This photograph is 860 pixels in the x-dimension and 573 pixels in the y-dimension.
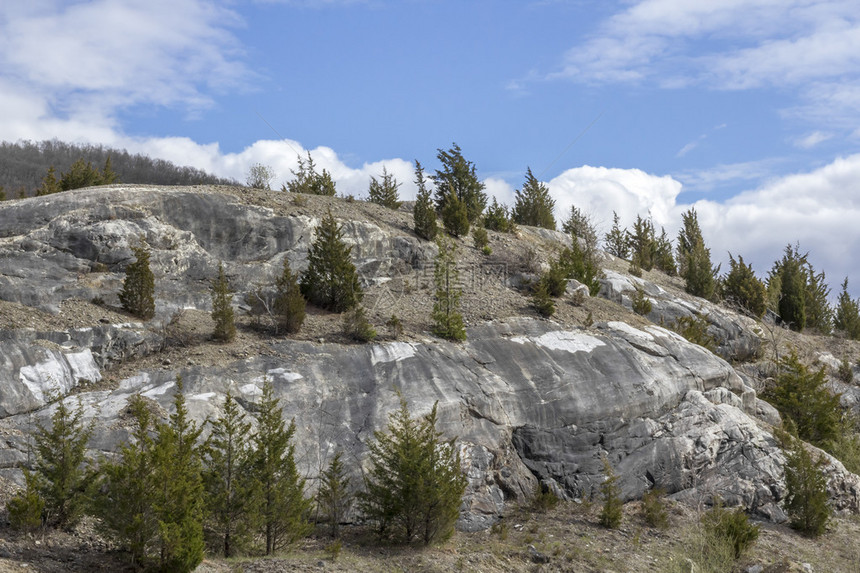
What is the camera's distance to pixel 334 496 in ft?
44.4

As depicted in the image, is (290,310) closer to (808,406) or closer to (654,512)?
(654,512)

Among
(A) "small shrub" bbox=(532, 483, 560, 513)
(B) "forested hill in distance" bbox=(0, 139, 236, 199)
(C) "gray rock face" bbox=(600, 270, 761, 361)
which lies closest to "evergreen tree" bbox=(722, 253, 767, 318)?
(C) "gray rock face" bbox=(600, 270, 761, 361)

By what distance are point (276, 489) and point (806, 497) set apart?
45.1ft

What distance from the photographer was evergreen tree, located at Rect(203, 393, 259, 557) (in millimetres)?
11547

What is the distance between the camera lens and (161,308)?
18.5m

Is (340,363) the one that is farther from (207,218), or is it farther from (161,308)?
(207,218)

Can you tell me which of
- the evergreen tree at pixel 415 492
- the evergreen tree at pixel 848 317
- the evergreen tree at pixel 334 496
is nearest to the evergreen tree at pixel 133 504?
the evergreen tree at pixel 334 496

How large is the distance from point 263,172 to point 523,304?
1681 centimetres

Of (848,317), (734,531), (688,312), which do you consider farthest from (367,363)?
(848,317)

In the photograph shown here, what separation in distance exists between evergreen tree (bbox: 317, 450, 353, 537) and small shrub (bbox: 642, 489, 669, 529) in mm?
7476

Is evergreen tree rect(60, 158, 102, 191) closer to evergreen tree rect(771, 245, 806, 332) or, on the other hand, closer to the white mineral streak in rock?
the white mineral streak in rock

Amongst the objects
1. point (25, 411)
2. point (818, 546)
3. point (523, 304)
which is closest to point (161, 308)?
point (25, 411)

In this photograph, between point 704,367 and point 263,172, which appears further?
point 263,172

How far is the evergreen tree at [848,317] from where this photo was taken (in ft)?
125
